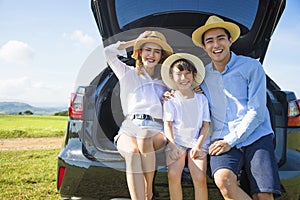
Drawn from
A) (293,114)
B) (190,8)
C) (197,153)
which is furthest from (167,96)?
(190,8)

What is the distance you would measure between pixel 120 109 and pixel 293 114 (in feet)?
3.92

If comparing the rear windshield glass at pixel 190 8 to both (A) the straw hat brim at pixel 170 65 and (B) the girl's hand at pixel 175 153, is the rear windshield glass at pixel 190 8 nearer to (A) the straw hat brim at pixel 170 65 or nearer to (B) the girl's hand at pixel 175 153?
(A) the straw hat brim at pixel 170 65

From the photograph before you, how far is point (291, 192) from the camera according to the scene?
222cm

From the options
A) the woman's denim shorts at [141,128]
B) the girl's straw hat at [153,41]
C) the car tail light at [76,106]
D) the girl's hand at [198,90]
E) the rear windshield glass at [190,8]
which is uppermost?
the rear windshield glass at [190,8]

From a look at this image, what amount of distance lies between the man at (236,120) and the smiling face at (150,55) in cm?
29

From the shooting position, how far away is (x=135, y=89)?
2506 mm

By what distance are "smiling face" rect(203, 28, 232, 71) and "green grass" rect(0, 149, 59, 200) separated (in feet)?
7.87

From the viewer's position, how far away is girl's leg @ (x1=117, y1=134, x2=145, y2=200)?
2207mm

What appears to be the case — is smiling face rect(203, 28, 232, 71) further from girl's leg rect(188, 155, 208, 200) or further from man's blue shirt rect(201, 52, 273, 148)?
girl's leg rect(188, 155, 208, 200)

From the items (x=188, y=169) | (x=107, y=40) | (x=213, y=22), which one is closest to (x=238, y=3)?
(x=213, y=22)

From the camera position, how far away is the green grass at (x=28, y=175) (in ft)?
13.3

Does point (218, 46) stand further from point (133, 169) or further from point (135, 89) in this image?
point (133, 169)

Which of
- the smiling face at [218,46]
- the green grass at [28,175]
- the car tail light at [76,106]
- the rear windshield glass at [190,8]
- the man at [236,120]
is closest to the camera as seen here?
the man at [236,120]

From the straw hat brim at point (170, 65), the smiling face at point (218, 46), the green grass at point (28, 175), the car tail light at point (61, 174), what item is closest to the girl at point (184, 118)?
the straw hat brim at point (170, 65)
